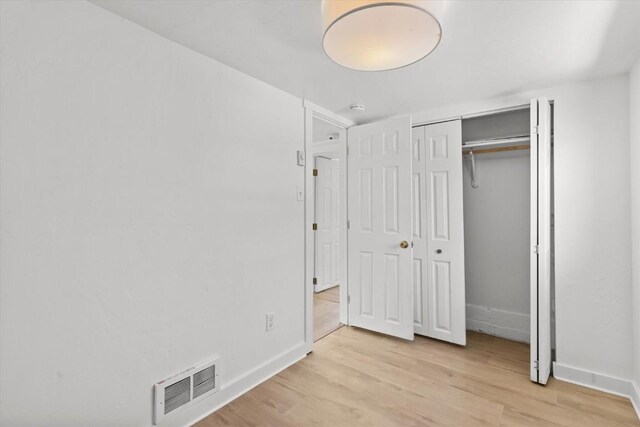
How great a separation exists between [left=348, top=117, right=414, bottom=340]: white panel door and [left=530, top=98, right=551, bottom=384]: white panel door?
1.00 m

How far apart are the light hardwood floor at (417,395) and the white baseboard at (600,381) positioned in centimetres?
6

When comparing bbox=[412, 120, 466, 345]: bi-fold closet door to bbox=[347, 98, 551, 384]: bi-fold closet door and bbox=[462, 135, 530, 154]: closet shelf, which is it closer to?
bbox=[347, 98, 551, 384]: bi-fold closet door

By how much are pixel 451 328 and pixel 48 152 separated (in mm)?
3255

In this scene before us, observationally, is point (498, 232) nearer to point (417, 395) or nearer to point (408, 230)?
point (408, 230)

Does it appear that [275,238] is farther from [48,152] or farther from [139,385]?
[48,152]

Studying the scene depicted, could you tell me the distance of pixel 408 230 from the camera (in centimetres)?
300

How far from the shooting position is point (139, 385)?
1.63m

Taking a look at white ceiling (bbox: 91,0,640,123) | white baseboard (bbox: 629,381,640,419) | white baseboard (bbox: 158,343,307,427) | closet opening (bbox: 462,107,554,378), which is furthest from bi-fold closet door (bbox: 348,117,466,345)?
white baseboard (bbox: 629,381,640,419)

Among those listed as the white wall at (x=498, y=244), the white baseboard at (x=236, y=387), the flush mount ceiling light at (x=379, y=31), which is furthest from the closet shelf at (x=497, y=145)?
the white baseboard at (x=236, y=387)

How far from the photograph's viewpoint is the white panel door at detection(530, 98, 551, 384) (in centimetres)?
226

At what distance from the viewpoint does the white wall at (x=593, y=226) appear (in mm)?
2199

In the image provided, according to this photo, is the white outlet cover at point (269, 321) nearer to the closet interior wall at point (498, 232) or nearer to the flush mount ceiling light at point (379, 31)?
the flush mount ceiling light at point (379, 31)

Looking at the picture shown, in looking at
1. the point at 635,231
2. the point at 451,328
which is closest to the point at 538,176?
the point at 635,231

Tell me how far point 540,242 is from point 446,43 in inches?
62.1
